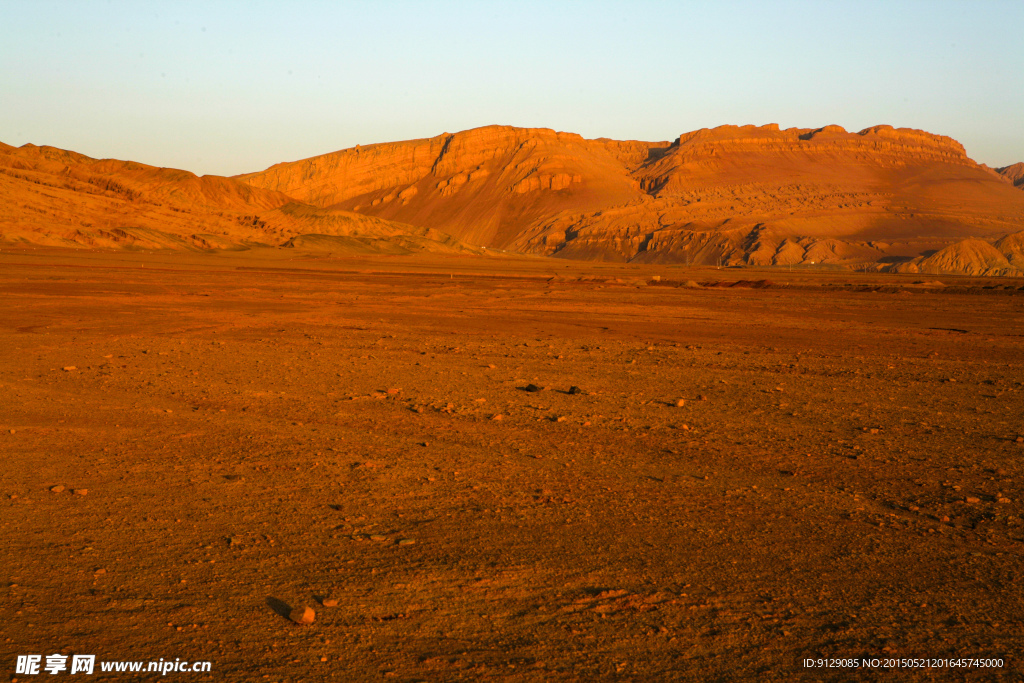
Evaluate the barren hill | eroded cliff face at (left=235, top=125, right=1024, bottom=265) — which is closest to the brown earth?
the barren hill

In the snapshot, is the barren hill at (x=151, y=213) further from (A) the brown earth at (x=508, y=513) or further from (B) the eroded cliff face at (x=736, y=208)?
(A) the brown earth at (x=508, y=513)

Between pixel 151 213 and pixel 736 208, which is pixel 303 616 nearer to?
pixel 151 213

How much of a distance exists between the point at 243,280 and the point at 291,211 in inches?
2842

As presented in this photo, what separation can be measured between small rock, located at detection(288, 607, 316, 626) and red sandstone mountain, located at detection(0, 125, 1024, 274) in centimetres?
7942

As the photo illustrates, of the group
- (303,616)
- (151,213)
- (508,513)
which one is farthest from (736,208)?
(303,616)

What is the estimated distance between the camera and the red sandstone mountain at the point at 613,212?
8662cm

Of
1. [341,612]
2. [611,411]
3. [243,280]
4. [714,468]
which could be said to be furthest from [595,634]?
[243,280]

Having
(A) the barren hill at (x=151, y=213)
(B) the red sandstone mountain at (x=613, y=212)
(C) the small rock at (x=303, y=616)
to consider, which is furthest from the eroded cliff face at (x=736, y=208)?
(C) the small rock at (x=303, y=616)

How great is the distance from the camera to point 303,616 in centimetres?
432

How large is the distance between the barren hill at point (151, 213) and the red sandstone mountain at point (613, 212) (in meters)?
0.26

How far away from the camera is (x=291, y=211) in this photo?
11038 centimetres

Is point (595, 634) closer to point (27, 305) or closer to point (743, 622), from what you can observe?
point (743, 622)

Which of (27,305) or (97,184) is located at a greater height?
(97,184)

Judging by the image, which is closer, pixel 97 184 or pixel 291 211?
pixel 97 184
